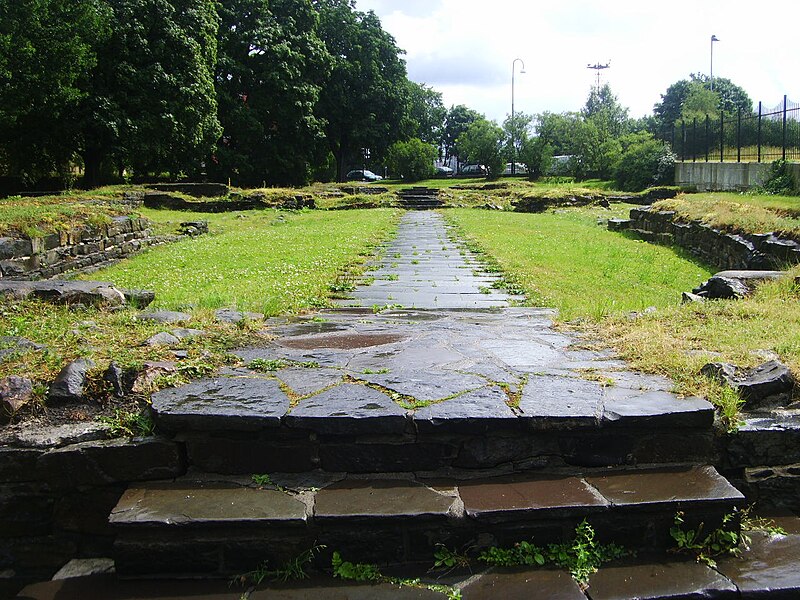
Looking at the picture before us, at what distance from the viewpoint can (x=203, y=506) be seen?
7.91 ft

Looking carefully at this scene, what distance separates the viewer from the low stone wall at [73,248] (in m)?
8.96

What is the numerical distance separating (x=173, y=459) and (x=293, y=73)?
110 ft

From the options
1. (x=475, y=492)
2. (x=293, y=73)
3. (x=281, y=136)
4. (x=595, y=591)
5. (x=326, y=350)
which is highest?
(x=293, y=73)

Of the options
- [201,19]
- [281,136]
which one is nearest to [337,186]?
[281,136]

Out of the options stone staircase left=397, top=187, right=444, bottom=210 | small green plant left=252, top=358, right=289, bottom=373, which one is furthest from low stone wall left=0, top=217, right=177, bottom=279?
stone staircase left=397, top=187, right=444, bottom=210

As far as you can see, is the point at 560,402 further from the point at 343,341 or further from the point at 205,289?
the point at 205,289

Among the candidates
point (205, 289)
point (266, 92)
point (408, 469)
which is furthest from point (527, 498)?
point (266, 92)

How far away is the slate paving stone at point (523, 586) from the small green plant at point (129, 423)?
136 cm

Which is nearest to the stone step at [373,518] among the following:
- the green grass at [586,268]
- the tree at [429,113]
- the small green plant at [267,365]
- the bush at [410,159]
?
the small green plant at [267,365]

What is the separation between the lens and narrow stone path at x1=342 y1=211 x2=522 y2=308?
638 cm

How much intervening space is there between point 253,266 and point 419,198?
781 inches

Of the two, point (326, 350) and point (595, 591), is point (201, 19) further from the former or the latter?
point (595, 591)

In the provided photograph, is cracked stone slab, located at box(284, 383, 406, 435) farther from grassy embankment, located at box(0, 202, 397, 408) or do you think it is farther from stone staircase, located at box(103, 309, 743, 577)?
grassy embankment, located at box(0, 202, 397, 408)

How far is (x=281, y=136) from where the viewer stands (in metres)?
34.6
